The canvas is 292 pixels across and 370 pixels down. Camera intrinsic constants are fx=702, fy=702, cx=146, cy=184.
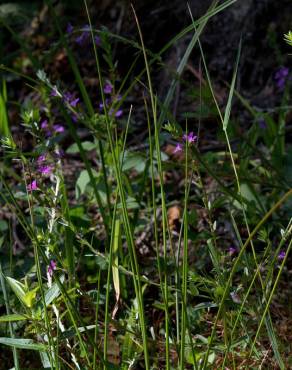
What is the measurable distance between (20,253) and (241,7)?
5.51ft

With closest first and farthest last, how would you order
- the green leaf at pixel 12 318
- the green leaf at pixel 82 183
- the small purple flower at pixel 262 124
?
the green leaf at pixel 12 318 → the green leaf at pixel 82 183 → the small purple flower at pixel 262 124

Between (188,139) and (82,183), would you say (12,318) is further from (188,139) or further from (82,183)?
(82,183)


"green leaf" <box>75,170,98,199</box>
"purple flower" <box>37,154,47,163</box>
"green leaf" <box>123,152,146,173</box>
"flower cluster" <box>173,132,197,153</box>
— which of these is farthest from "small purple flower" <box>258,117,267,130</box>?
"purple flower" <box>37,154,47,163</box>

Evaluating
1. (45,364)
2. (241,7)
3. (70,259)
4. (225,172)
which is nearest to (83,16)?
(241,7)

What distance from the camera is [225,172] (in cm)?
232

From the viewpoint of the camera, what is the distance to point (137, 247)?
7.91 feet

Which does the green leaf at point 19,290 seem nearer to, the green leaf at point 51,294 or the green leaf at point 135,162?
the green leaf at point 51,294

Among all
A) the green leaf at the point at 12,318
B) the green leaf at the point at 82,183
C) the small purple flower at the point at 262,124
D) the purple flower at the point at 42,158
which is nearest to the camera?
the green leaf at the point at 12,318

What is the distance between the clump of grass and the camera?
60.2 inches

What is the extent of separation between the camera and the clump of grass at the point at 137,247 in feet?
5.02

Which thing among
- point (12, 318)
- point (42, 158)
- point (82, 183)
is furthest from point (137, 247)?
point (12, 318)

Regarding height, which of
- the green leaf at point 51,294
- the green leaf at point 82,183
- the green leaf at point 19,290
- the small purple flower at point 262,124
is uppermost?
the small purple flower at point 262,124

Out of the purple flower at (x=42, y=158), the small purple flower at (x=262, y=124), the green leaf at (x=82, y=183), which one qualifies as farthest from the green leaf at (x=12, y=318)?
the small purple flower at (x=262, y=124)

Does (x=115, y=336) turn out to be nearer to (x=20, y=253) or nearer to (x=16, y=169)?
(x=20, y=253)
